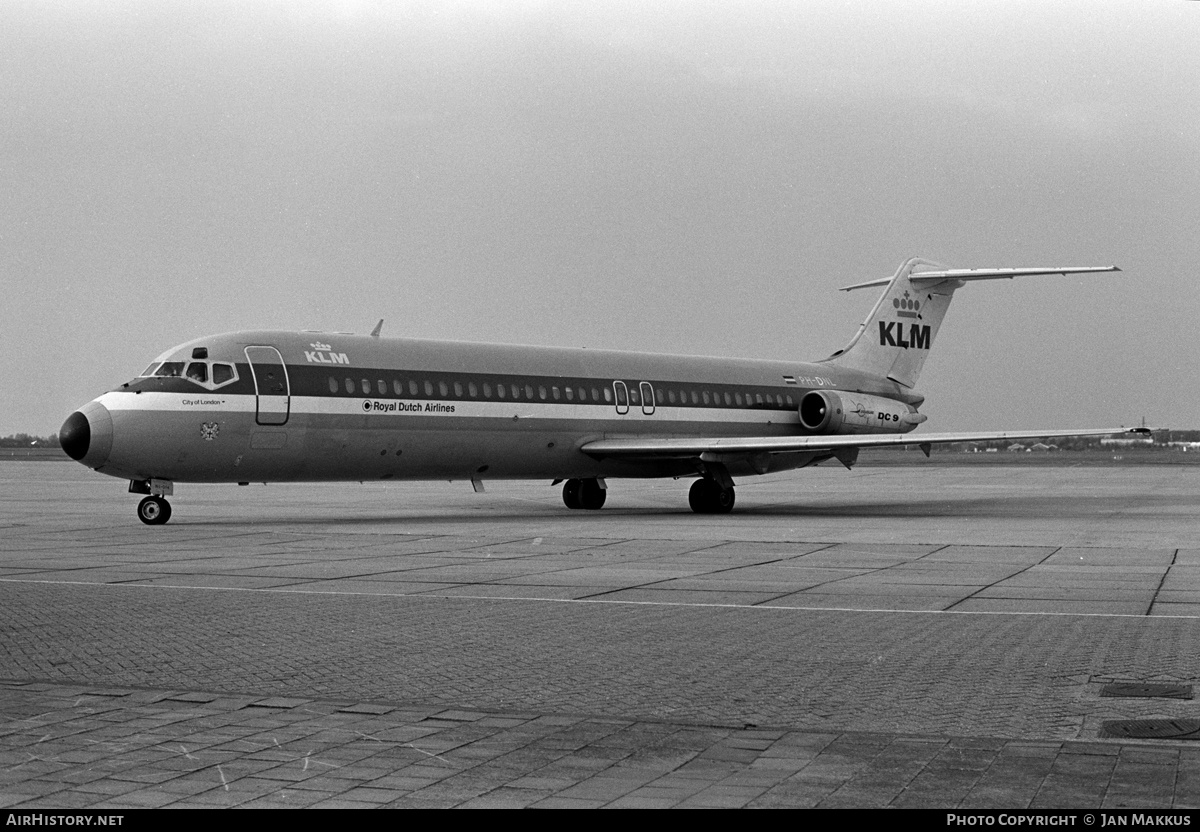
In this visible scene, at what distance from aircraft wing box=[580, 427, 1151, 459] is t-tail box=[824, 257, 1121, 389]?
24.4 ft

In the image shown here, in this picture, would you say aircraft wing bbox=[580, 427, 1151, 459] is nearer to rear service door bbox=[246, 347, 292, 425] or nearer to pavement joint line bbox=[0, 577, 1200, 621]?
rear service door bbox=[246, 347, 292, 425]

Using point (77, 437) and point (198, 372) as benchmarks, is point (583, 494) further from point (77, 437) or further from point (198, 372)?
point (77, 437)

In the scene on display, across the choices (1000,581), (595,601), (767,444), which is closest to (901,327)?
(767,444)

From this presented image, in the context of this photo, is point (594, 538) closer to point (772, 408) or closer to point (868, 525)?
point (868, 525)

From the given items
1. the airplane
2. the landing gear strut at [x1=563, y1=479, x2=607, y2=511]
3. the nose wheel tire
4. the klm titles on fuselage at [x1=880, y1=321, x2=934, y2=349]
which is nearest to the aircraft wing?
the airplane

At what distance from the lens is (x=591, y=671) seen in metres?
8.69

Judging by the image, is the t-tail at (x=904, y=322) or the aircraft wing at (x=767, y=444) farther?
the t-tail at (x=904, y=322)

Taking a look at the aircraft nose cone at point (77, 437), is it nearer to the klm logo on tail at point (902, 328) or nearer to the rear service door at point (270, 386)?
the rear service door at point (270, 386)

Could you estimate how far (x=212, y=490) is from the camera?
42.4 m

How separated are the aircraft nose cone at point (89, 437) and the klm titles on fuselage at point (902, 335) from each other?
2116 centimetres

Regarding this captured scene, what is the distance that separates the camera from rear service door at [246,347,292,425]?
24000 millimetres

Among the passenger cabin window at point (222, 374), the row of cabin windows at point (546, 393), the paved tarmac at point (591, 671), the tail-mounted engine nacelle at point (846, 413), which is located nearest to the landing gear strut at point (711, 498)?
the row of cabin windows at point (546, 393)

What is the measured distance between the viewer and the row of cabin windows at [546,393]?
1011 inches

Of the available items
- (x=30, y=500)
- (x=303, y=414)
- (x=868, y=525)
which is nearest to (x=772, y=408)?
(x=868, y=525)
